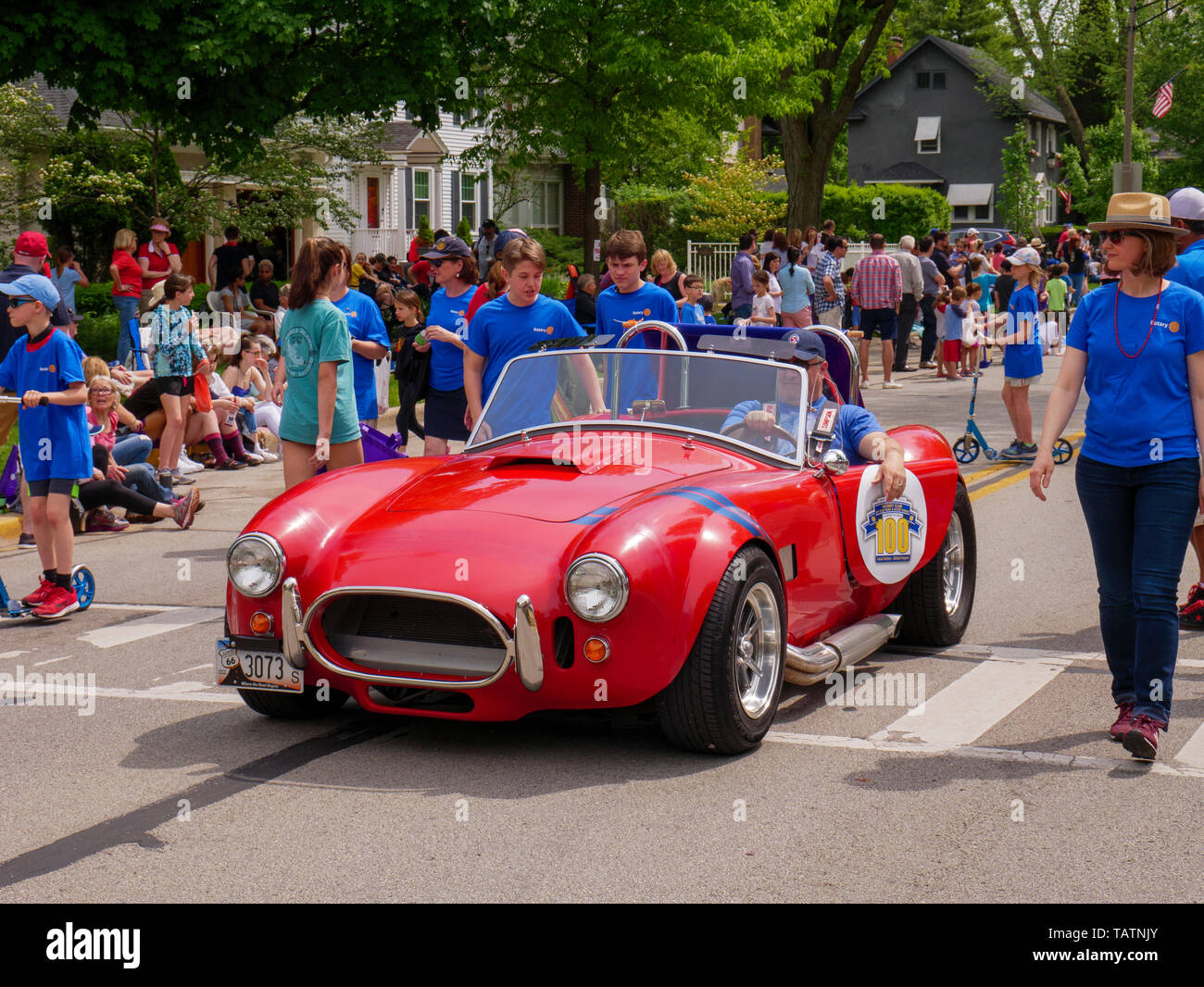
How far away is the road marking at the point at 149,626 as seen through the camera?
8.19 meters

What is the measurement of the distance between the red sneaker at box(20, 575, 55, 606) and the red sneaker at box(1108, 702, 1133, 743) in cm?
579

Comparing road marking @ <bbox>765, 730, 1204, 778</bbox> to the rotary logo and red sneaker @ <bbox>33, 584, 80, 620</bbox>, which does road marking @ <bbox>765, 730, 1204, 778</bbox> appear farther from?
red sneaker @ <bbox>33, 584, 80, 620</bbox>

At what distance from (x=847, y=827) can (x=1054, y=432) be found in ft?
6.43

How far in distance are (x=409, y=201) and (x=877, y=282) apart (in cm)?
2557

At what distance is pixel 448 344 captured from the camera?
32.1 feet

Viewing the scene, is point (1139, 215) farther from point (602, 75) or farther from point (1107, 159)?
point (1107, 159)

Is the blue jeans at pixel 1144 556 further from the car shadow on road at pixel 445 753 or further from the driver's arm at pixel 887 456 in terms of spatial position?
the car shadow on road at pixel 445 753

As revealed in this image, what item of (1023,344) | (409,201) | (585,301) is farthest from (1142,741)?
(409,201)

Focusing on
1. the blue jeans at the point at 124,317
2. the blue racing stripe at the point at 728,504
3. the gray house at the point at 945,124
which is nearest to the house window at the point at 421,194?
the blue jeans at the point at 124,317

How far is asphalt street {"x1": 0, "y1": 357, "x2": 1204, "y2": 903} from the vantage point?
14.9 ft

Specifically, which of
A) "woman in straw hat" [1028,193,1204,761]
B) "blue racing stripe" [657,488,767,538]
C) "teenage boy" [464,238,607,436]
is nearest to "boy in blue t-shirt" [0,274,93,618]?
"teenage boy" [464,238,607,436]

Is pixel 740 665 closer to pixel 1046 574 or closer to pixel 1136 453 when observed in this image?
pixel 1136 453

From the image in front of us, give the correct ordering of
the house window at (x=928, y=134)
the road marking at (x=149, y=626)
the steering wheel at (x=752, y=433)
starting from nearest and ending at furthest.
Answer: the steering wheel at (x=752, y=433), the road marking at (x=149, y=626), the house window at (x=928, y=134)

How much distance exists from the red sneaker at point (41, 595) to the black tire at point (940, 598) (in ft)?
15.4
